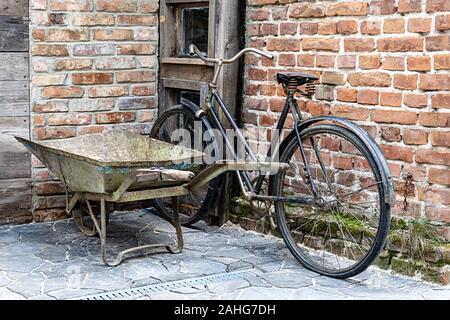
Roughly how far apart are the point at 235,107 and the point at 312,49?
0.81 metres

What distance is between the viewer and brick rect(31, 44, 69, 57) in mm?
5141

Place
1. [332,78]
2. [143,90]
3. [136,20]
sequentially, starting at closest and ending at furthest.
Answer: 1. [332,78]
2. [136,20]
3. [143,90]

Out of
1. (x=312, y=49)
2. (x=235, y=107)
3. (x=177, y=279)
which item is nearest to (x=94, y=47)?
(x=235, y=107)

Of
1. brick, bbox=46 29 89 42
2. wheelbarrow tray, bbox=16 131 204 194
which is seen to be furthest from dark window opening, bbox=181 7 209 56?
wheelbarrow tray, bbox=16 131 204 194

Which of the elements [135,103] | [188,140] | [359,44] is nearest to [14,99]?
[135,103]

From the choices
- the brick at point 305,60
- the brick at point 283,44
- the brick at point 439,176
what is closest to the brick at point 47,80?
the brick at point 283,44

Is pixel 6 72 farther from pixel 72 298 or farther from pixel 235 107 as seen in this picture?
pixel 72 298

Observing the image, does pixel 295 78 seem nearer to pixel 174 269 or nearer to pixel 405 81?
pixel 405 81

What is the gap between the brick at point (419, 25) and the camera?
4.00 metres

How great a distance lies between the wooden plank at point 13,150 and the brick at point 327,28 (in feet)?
7.02

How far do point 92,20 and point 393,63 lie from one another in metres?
2.27

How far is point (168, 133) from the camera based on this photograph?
18.1 feet

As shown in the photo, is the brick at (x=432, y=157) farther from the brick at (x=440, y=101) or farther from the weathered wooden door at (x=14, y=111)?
the weathered wooden door at (x=14, y=111)

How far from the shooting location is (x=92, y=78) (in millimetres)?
5383
